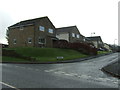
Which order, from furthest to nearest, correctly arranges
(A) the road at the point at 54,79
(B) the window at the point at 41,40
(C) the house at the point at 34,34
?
(B) the window at the point at 41,40 → (C) the house at the point at 34,34 → (A) the road at the point at 54,79

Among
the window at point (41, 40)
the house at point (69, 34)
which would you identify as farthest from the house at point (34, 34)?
the house at point (69, 34)

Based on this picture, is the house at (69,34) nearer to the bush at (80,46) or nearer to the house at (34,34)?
the house at (34,34)

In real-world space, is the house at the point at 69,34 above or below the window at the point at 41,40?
above

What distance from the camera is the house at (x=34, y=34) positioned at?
129 feet

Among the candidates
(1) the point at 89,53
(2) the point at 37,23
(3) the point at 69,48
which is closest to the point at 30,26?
(2) the point at 37,23

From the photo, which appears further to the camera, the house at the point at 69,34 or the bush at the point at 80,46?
the house at the point at 69,34

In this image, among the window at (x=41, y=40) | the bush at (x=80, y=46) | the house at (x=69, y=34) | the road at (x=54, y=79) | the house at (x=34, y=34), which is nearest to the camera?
the road at (x=54, y=79)

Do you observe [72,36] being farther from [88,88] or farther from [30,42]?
[88,88]

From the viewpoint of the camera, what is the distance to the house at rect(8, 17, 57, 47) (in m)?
39.4

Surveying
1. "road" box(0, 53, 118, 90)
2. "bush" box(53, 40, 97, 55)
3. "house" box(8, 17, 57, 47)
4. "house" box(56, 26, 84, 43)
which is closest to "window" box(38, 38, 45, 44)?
"house" box(8, 17, 57, 47)

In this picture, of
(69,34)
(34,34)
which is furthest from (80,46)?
(69,34)

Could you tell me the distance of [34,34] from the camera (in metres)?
38.9

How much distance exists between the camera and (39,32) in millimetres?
40188

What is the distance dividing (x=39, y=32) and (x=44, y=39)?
2911 millimetres
